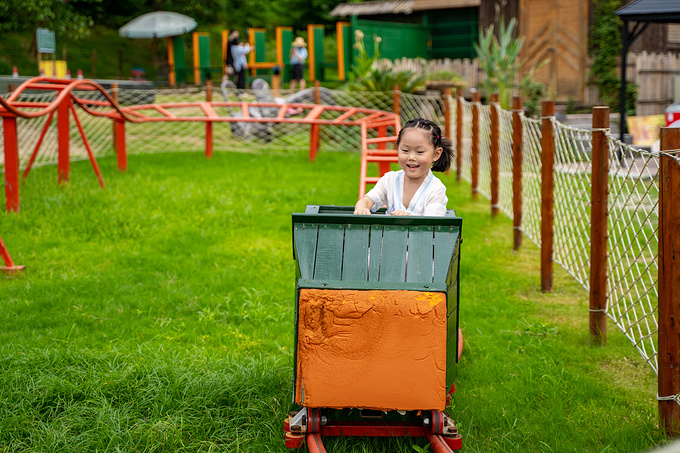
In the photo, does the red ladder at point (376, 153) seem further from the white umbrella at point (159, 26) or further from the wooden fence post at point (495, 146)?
the white umbrella at point (159, 26)

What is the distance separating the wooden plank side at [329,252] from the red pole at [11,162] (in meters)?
4.74

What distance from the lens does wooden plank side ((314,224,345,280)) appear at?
2652 mm

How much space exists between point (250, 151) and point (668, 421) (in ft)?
31.8

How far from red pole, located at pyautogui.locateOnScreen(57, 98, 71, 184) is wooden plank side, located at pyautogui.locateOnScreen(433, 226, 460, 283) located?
646 cm

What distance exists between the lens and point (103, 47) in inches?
1205

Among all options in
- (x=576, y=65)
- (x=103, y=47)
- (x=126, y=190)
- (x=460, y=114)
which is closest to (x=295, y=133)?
(x=460, y=114)

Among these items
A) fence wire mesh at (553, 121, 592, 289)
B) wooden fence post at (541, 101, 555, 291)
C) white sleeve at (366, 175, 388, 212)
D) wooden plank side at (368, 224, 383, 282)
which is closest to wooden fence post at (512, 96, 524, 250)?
fence wire mesh at (553, 121, 592, 289)

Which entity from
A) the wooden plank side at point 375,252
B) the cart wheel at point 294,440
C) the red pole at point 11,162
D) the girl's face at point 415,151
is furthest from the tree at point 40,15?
the cart wheel at point 294,440

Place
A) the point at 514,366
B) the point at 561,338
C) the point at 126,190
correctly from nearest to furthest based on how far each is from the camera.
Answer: the point at 514,366 < the point at 561,338 < the point at 126,190

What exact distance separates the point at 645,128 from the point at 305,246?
35.5 ft

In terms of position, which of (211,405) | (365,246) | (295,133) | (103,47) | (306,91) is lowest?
(211,405)

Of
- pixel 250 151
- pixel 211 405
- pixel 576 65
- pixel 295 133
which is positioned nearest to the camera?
pixel 211 405

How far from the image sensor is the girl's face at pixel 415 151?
315 cm

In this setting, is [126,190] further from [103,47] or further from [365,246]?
[103,47]
